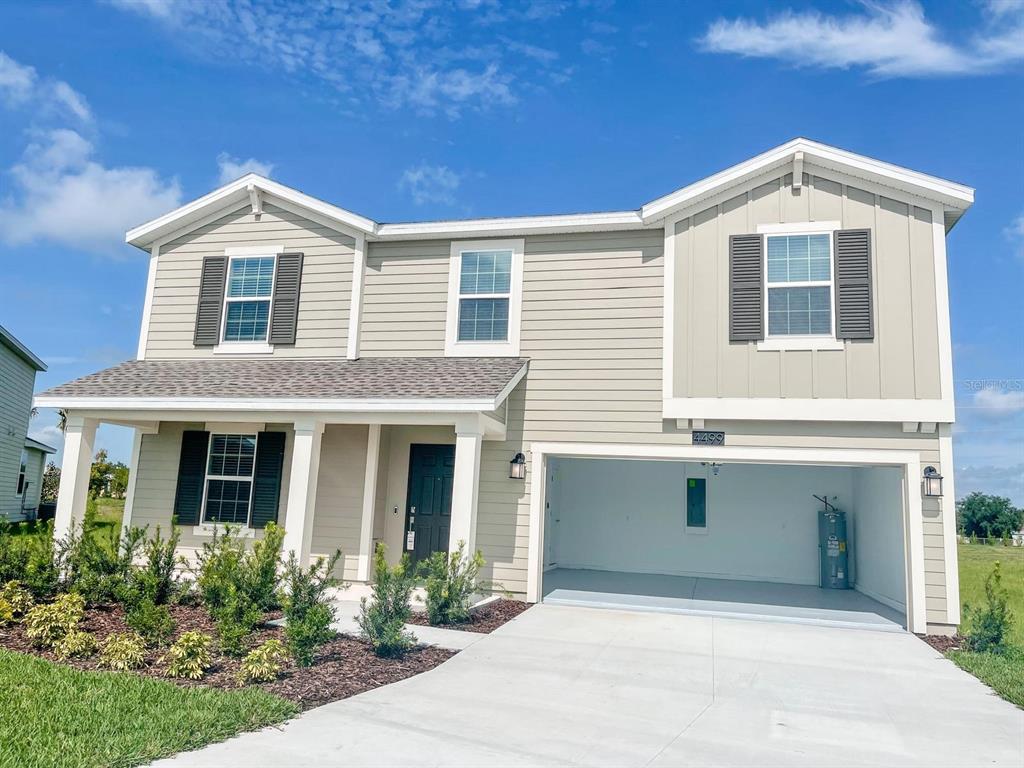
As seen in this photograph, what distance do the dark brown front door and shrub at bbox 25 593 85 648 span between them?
5096mm

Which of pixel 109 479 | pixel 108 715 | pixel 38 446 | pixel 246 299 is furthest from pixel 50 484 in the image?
pixel 108 715

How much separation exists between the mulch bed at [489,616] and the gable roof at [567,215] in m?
5.49

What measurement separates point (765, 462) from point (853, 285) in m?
2.64

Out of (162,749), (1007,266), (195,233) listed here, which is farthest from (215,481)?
(1007,266)

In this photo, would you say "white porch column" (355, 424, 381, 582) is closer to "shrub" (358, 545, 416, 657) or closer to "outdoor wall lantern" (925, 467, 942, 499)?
"shrub" (358, 545, 416, 657)

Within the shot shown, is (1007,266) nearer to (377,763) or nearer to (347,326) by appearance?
(347,326)

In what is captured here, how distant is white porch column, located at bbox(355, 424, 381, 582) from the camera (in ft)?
35.1

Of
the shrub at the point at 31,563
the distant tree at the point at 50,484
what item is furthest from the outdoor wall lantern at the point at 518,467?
the distant tree at the point at 50,484

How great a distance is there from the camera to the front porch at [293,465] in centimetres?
981

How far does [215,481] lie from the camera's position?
37.9 ft

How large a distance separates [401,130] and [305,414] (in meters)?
8.52

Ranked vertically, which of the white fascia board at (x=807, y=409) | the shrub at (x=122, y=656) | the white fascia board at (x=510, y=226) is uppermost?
the white fascia board at (x=510, y=226)

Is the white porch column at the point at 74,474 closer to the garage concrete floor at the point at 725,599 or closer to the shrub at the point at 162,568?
the shrub at the point at 162,568

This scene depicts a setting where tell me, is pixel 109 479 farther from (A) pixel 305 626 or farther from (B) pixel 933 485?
(B) pixel 933 485
